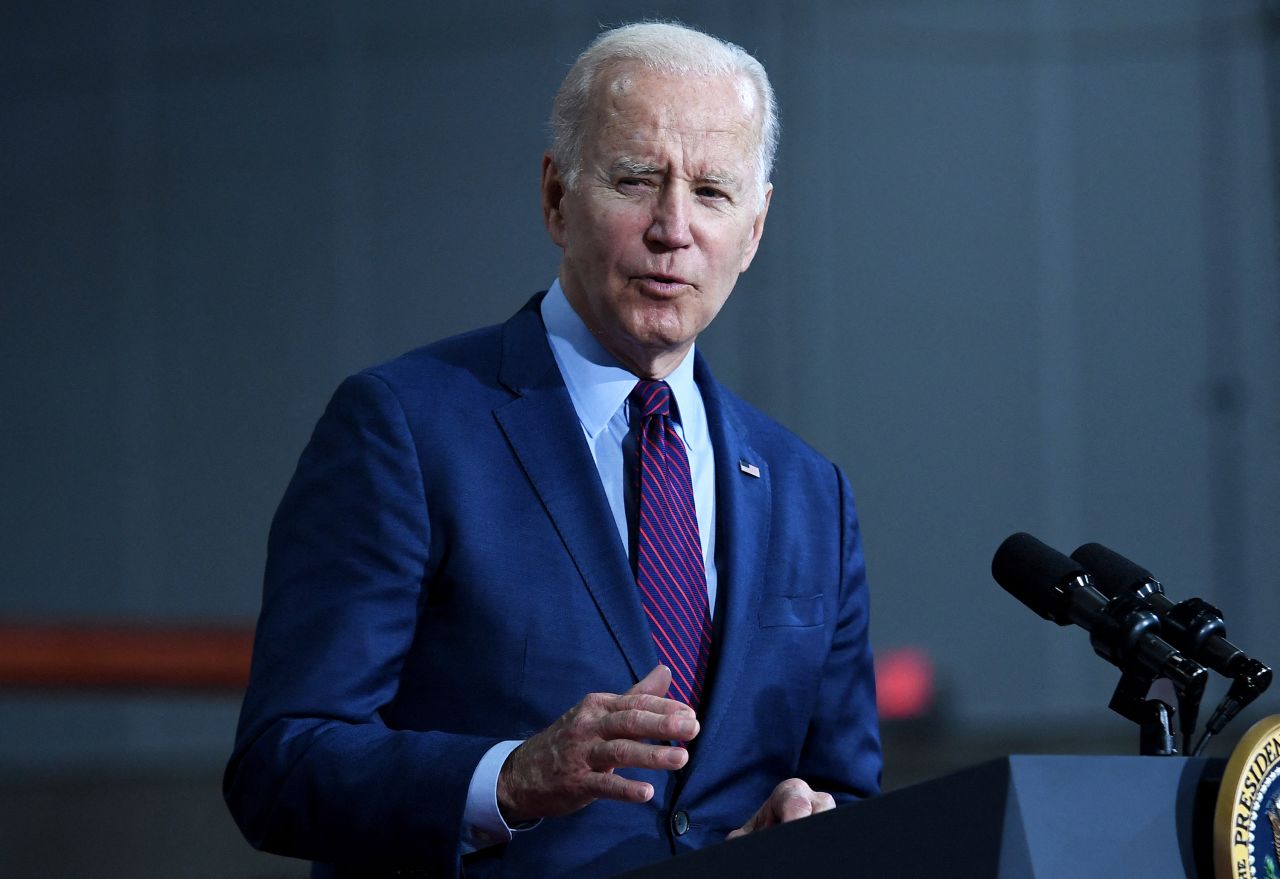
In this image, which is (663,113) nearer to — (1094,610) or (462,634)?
(462,634)

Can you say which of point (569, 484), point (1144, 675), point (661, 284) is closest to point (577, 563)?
point (569, 484)

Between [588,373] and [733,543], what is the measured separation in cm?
22

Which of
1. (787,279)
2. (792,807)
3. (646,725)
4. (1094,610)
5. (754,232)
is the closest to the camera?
(646,725)

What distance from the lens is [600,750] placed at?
1.10 meters

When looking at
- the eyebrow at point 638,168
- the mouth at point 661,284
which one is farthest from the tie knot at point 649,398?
the eyebrow at point 638,168

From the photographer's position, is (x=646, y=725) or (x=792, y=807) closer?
(x=646, y=725)

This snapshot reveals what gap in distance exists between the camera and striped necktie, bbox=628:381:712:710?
1491 mm

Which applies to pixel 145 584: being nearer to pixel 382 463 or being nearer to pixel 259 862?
pixel 259 862

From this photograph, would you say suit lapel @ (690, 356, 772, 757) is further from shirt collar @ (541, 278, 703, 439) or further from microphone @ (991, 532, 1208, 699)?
microphone @ (991, 532, 1208, 699)

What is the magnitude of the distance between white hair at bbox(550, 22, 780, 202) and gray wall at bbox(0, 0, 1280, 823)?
316cm

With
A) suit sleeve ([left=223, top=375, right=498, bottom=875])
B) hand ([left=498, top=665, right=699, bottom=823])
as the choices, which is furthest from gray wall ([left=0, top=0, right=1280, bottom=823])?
hand ([left=498, top=665, right=699, bottom=823])

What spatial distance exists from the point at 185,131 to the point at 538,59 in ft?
3.82

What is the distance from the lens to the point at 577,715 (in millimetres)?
1123

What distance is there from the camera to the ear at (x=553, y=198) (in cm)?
163
